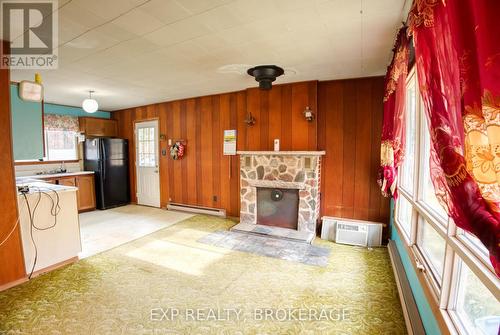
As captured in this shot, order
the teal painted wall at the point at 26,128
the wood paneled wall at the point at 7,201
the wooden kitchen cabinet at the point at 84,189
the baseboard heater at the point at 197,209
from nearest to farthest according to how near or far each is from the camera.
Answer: the wood paneled wall at the point at 7,201
the teal painted wall at the point at 26,128
the baseboard heater at the point at 197,209
the wooden kitchen cabinet at the point at 84,189

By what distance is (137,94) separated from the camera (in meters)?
4.45

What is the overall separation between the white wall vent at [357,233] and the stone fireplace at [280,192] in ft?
1.15

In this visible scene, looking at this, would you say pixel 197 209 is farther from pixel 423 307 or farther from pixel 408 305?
pixel 423 307

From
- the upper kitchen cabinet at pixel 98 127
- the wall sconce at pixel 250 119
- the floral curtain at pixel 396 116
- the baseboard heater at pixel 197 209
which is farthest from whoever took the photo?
the upper kitchen cabinet at pixel 98 127

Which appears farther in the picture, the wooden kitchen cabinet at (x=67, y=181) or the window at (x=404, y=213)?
the wooden kitchen cabinet at (x=67, y=181)

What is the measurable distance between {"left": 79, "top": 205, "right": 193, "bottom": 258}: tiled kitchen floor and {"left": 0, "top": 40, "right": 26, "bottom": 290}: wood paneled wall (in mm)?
734

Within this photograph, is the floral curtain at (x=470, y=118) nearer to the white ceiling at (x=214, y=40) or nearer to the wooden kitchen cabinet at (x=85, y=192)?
the white ceiling at (x=214, y=40)

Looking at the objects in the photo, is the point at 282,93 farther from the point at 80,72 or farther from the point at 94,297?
the point at 94,297

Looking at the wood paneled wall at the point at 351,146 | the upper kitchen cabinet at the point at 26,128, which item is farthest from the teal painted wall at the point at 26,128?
the wood paneled wall at the point at 351,146

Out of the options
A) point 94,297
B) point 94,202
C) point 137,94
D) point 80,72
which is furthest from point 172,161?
point 94,297

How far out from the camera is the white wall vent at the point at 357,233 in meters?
3.29

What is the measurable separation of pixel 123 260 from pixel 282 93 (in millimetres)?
3285

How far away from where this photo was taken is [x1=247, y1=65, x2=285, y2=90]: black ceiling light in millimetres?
3018

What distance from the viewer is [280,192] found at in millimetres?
3875
